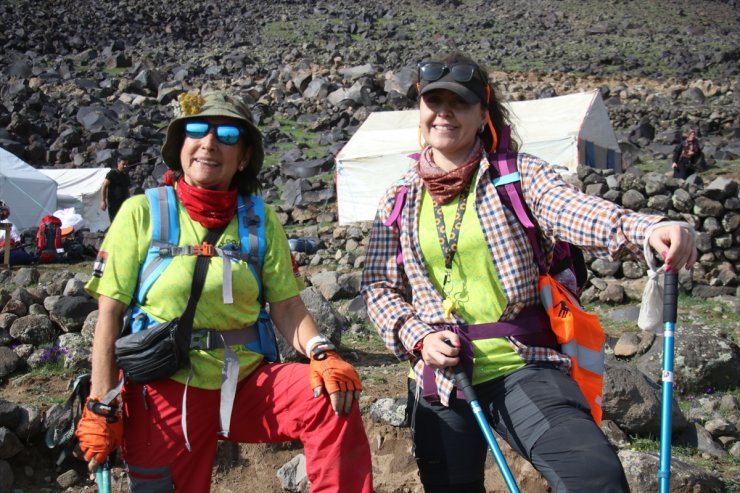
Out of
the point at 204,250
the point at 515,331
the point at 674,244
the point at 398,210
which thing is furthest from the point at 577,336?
the point at 204,250

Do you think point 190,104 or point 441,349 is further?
point 190,104

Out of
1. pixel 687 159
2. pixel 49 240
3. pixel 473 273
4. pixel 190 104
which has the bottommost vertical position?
pixel 49 240

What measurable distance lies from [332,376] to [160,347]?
59 cm

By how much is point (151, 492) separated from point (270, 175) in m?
20.9

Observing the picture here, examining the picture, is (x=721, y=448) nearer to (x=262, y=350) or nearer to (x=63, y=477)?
(x=262, y=350)

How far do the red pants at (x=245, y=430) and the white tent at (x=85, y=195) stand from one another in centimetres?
1585

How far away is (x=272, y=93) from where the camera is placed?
34250 mm

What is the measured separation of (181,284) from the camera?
8.71 ft

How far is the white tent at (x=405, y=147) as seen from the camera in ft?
55.3

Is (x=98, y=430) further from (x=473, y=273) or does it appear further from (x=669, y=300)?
(x=669, y=300)

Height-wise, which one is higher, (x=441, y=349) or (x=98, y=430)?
(x=441, y=349)

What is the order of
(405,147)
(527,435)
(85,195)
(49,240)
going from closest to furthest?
(527,435) → (49,240) → (405,147) → (85,195)

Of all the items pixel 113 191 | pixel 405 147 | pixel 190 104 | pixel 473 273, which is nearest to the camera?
pixel 473 273

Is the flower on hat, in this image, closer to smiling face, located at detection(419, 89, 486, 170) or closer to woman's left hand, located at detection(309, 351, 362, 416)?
smiling face, located at detection(419, 89, 486, 170)
